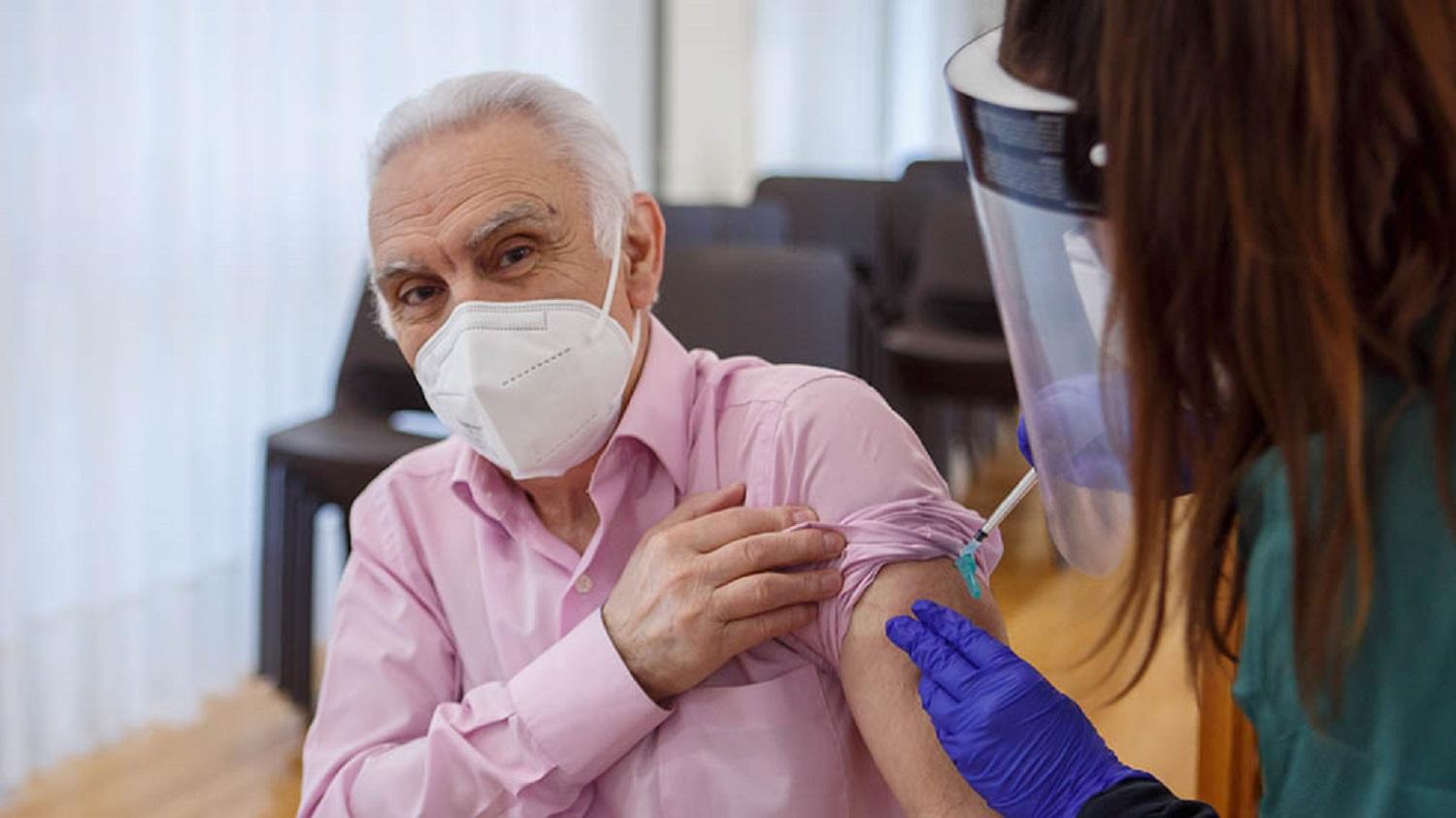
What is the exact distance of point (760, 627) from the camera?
121 cm

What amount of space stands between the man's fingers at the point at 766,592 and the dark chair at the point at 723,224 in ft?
8.30

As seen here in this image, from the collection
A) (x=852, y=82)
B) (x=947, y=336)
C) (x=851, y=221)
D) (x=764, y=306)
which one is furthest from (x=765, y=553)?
(x=852, y=82)

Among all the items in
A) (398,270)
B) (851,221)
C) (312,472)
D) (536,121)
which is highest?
(536,121)

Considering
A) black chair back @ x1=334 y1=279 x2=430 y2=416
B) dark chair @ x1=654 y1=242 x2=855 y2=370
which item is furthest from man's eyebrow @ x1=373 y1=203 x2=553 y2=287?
black chair back @ x1=334 y1=279 x2=430 y2=416

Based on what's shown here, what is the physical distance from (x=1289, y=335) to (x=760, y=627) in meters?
0.55

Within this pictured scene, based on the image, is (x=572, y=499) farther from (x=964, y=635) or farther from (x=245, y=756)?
(x=245, y=756)

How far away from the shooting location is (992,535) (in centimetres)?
133

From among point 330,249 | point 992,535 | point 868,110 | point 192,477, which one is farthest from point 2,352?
point 868,110

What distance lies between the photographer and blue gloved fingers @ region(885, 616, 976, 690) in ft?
3.65

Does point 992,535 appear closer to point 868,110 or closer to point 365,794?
point 365,794

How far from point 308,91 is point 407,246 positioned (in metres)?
2.36

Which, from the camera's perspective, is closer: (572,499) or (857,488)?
(857,488)

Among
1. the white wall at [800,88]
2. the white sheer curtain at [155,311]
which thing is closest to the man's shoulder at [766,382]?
the white sheer curtain at [155,311]

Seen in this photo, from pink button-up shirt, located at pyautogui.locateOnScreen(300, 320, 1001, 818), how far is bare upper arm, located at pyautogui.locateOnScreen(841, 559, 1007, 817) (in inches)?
0.7
